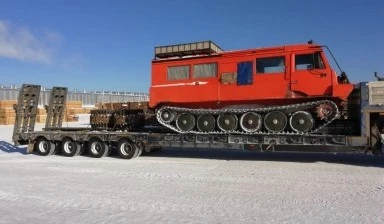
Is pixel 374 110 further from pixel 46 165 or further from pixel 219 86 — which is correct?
pixel 46 165

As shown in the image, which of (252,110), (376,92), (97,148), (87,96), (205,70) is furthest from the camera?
(87,96)

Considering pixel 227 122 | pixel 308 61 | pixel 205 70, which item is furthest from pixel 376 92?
pixel 205 70

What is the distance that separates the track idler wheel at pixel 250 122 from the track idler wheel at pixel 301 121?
0.96 m

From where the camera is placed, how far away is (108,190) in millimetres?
8141

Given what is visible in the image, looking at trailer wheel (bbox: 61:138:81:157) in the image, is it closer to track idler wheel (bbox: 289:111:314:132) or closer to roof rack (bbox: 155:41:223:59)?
roof rack (bbox: 155:41:223:59)

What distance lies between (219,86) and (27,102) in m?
7.96

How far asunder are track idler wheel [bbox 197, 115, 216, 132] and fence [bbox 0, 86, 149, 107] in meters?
34.6

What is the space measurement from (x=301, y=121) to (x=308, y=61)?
1764 millimetres

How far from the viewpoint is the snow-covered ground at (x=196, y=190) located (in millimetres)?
6250

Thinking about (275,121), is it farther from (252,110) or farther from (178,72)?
(178,72)

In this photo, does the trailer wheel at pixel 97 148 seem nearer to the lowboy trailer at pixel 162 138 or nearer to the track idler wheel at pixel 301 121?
the lowboy trailer at pixel 162 138

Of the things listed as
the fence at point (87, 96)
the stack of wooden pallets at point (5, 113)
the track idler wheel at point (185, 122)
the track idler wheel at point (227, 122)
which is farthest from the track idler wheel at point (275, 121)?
the fence at point (87, 96)

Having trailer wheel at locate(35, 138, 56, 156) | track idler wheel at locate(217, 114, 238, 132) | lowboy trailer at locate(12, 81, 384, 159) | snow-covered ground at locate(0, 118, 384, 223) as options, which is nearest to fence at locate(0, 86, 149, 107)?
lowboy trailer at locate(12, 81, 384, 159)

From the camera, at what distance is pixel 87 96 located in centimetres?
5109
